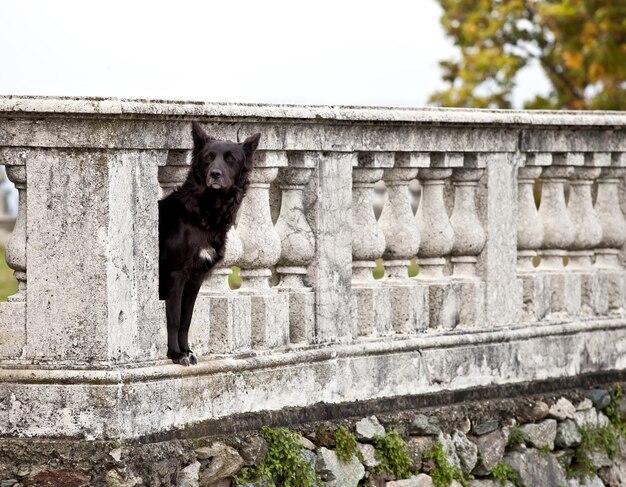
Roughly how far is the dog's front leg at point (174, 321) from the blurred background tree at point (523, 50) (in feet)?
59.4

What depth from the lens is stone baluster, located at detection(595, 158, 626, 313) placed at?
973 cm

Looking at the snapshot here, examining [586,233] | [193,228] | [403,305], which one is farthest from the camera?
[586,233]

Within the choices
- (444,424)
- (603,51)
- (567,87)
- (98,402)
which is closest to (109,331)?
(98,402)

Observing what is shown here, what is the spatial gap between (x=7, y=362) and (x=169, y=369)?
0.69 metres

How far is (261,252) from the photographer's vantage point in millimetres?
7398

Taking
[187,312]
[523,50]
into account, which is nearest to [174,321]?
[187,312]

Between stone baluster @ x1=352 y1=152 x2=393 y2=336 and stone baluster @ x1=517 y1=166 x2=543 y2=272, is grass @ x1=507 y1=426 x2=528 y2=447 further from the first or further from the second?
stone baluster @ x1=352 y1=152 x2=393 y2=336

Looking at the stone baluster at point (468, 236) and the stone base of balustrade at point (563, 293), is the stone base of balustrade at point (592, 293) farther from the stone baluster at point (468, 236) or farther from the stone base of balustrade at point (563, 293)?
the stone baluster at point (468, 236)

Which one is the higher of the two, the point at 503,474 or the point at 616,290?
the point at 616,290

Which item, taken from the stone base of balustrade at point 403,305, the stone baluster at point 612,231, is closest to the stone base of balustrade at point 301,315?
the stone base of balustrade at point 403,305

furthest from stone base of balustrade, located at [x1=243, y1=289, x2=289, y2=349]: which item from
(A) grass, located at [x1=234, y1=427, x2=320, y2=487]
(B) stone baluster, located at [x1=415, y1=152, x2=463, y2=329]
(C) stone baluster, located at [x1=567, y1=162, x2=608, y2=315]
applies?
(C) stone baluster, located at [x1=567, y1=162, x2=608, y2=315]

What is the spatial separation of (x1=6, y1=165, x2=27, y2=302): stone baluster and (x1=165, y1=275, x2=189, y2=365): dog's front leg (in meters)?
0.63

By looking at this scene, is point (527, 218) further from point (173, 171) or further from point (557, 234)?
point (173, 171)

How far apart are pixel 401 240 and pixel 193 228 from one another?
65.7 inches
